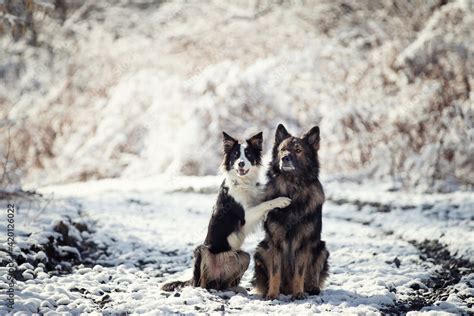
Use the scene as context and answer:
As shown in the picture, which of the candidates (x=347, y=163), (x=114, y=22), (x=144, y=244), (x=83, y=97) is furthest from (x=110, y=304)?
(x=114, y=22)

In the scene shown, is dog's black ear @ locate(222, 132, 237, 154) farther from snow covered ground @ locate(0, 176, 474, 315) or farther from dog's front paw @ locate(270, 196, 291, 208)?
snow covered ground @ locate(0, 176, 474, 315)

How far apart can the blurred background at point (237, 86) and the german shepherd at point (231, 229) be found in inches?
267

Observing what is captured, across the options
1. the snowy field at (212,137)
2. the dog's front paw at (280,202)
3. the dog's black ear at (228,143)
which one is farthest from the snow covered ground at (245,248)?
the dog's black ear at (228,143)

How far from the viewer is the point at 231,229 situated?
4773mm

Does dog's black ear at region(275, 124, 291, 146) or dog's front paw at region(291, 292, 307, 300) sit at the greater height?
dog's black ear at region(275, 124, 291, 146)

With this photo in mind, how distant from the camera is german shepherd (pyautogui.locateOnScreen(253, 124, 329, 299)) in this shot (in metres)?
4.67

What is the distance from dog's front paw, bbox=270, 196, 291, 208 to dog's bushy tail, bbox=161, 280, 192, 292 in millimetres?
1144

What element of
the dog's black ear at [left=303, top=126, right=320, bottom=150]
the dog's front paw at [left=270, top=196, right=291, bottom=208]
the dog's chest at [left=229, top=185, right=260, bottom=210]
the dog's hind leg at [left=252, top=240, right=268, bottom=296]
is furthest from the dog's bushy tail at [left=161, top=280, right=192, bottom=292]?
the dog's black ear at [left=303, top=126, right=320, bottom=150]

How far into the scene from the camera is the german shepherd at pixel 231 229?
15.6ft

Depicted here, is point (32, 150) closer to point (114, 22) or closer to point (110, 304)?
point (114, 22)

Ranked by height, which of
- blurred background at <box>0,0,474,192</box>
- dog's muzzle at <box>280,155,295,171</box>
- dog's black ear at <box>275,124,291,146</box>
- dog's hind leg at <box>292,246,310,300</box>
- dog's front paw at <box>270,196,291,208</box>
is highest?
blurred background at <box>0,0,474,192</box>

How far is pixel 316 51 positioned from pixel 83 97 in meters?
9.35

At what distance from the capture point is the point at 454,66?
12641 millimetres

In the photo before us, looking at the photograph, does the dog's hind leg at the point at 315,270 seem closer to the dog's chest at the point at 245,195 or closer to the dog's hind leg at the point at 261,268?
the dog's hind leg at the point at 261,268
